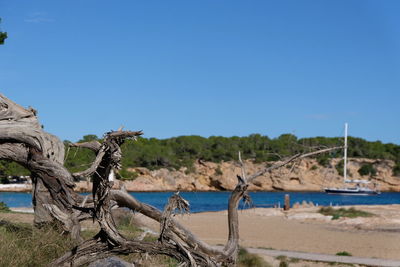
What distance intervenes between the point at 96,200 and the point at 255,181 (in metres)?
Result: 84.9

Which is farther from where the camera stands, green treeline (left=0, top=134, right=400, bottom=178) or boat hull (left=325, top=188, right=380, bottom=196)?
green treeline (left=0, top=134, right=400, bottom=178)

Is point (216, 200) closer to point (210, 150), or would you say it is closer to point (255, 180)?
point (255, 180)

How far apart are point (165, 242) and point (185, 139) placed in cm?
8863

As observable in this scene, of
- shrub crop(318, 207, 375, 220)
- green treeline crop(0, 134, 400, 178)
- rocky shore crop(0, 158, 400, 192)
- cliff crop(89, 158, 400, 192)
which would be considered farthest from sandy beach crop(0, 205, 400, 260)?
rocky shore crop(0, 158, 400, 192)

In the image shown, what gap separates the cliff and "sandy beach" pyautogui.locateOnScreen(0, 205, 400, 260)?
4376 cm

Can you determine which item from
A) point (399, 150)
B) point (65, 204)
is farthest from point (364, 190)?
point (65, 204)

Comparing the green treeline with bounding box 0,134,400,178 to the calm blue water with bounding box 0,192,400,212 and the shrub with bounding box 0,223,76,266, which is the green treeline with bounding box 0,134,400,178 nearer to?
the calm blue water with bounding box 0,192,400,212

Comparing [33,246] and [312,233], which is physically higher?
[33,246]

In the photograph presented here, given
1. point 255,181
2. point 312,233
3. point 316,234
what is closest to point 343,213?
point 312,233

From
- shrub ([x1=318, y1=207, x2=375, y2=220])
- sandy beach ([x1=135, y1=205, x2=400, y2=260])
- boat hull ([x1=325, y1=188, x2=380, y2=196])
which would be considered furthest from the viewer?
boat hull ([x1=325, y1=188, x2=380, y2=196])

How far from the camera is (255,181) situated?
9119 cm

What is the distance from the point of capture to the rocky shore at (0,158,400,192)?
83.8m

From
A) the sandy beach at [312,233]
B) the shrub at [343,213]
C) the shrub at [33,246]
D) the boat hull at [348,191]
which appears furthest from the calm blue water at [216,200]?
the shrub at [33,246]

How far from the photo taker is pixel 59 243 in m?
9.27
